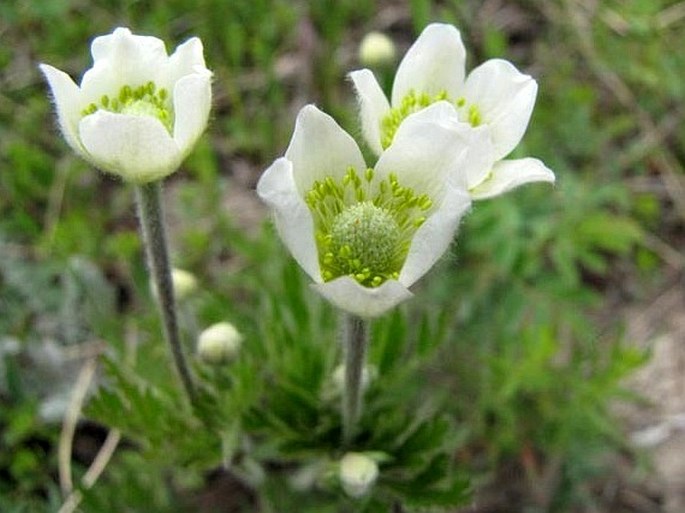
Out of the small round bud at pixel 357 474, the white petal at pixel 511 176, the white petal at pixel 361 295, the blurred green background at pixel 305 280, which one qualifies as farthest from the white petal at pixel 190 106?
the small round bud at pixel 357 474

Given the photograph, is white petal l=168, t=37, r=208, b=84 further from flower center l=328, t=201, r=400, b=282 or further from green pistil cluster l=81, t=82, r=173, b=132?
flower center l=328, t=201, r=400, b=282

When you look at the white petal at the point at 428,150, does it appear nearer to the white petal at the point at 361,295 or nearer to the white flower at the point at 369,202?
the white flower at the point at 369,202

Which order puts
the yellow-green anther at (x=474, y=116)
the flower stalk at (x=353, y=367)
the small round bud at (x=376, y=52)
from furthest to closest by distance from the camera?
the small round bud at (x=376, y=52) < the yellow-green anther at (x=474, y=116) < the flower stalk at (x=353, y=367)

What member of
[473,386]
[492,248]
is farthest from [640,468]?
[492,248]

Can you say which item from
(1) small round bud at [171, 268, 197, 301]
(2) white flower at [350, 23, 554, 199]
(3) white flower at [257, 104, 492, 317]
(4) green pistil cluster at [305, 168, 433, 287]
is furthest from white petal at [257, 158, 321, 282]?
(1) small round bud at [171, 268, 197, 301]

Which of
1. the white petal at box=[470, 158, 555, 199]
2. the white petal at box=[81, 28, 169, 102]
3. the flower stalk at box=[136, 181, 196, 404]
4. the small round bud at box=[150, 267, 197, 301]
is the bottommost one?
the small round bud at box=[150, 267, 197, 301]

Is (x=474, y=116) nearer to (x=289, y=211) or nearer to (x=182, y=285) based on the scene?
(x=289, y=211)
